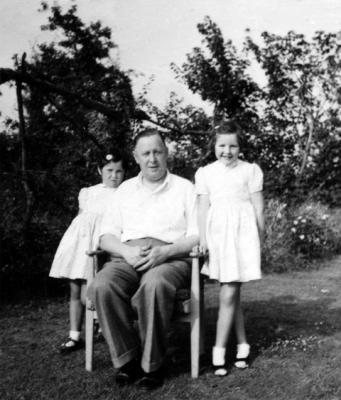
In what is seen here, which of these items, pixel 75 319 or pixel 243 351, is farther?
pixel 75 319

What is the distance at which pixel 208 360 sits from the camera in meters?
4.02

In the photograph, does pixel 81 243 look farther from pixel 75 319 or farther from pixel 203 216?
pixel 203 216

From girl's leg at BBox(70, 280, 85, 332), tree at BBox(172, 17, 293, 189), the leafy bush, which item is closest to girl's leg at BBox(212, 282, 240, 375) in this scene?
girl's leg at BBox(70, 280, 85, 332)

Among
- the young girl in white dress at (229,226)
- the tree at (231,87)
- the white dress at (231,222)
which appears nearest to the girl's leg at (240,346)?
the young girl in white dress at (229,226)

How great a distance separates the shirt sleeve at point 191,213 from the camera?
12.7 ft

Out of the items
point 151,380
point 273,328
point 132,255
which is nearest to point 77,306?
point 132,255

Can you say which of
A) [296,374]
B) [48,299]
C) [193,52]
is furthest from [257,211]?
[193,52]

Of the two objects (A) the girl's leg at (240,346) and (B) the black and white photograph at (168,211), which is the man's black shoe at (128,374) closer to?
(B) the black and white photograph at (168,211)

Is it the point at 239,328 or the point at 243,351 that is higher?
the point at 239,328

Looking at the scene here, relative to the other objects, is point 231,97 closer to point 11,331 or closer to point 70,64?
point 70,64

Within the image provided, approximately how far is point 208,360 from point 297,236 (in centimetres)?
566

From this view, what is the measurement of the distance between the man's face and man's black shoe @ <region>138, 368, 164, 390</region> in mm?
1462

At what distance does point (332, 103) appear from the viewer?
37.8 feet

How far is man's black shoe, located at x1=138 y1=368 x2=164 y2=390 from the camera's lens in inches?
133
